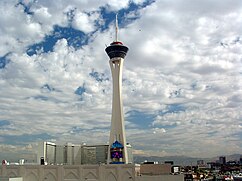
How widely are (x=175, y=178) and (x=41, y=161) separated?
4129cm

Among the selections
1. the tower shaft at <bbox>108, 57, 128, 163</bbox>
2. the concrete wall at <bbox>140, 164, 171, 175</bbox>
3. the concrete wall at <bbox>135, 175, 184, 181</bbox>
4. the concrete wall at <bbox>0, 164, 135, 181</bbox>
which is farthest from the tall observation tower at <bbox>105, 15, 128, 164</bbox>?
the concrete wall at <bbox>135, 175, 184, 181</bbox>

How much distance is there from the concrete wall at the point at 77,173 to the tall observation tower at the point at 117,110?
26.6 metres

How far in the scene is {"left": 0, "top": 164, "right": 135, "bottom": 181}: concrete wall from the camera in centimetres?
8312

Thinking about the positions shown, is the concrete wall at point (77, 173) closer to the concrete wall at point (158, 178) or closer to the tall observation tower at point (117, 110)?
the concrete wall at point (158, 178)

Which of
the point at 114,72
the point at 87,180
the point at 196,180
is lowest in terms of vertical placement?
the point at 196,180

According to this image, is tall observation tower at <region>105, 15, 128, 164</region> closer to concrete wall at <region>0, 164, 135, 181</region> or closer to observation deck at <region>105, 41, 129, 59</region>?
observation deck at <region>105, 41, 129, 59</region>

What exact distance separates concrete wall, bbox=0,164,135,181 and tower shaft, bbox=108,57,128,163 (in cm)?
2868

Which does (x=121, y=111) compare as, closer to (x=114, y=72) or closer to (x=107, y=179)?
(x=114, y=72)

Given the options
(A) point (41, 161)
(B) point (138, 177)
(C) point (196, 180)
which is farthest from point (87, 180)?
(C) point (196, 180)

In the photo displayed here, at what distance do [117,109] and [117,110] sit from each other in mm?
371

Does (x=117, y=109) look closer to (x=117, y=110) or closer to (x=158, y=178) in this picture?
(x=117, y=110)

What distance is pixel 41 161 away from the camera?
96812 millimetres

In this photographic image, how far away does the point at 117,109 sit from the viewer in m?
116

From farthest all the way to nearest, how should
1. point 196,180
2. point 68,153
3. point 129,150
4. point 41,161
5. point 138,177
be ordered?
point 196,180 < point 129,150 < point 68,153 < point 41,161 < point 138,177
